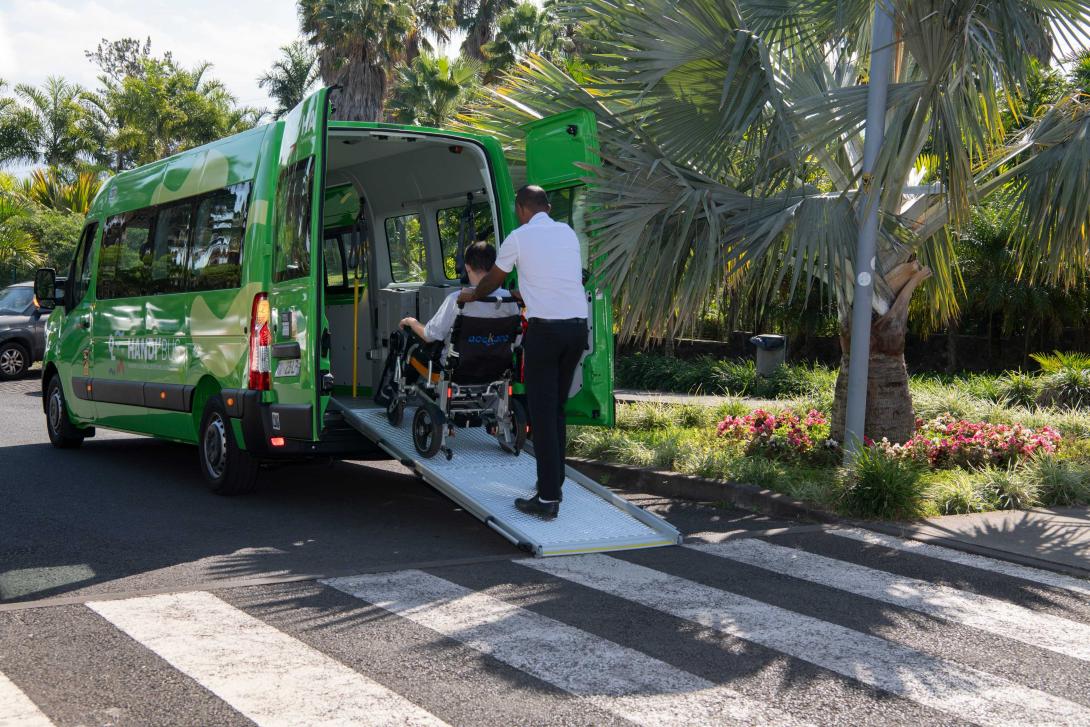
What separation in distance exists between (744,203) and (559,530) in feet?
10.6

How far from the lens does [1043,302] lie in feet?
53.8

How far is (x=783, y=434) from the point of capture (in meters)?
10.1

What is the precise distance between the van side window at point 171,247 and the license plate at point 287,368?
180cm

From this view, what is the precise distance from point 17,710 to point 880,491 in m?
5.52

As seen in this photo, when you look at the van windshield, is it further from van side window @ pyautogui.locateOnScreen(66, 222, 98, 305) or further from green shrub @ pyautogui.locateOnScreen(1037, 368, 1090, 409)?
green shrub @ pyautogui.locateOnScreen(1037, 368, 1090, 409)

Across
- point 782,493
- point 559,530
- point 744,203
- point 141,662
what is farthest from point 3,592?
point 744,203

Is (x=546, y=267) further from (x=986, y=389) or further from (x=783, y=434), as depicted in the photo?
(x=986, y=389)

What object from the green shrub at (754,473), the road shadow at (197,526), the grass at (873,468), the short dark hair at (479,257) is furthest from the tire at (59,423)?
the green shrub at (754,473)

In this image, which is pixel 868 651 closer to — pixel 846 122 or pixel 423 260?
pixel 846 122

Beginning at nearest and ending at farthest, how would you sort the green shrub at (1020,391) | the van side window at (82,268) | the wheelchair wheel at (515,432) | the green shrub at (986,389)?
the wheelchair wheel at (515,432) → the van side window at (82,268) → the green shrub at (1020,391) → the green shrub at (986,389)

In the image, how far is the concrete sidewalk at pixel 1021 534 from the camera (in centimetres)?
656

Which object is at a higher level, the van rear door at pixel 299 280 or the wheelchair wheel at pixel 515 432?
the van rear door at pixel 299 280

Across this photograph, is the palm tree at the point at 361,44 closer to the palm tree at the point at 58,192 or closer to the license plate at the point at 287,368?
the palm tree at the point at 58,192

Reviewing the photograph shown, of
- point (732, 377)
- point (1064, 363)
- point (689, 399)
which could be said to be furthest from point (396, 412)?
point (732, 377)
